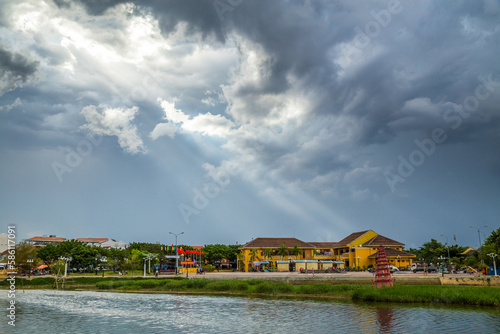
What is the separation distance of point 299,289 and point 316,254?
64962mm

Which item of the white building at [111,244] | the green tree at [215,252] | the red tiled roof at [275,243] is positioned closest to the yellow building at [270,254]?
the red tiled roof at [275,243]

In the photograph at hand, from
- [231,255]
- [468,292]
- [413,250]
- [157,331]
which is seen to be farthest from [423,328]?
[413,250]

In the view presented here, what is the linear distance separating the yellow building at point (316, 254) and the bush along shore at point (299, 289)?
120 ft

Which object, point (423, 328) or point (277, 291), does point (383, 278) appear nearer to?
point (277, 291)

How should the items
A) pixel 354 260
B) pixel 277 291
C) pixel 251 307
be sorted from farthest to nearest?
pixel 354 260 → pixel 277 291 → pixel 251 307

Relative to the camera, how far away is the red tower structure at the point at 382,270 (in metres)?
44.5

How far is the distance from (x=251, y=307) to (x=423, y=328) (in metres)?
17.1

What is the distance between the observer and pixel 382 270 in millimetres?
45719

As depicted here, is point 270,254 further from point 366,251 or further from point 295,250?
point 366,251

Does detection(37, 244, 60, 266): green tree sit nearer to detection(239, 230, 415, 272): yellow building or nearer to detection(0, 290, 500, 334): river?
detection(239, 230, 415, 272): yellow building

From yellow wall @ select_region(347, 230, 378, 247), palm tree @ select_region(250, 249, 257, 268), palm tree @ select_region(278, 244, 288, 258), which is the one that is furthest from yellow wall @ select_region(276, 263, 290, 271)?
yellow wall @ select_region(347, 230, 378, 247)

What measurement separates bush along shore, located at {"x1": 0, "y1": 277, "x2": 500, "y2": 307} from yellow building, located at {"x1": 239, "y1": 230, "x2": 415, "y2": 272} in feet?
120

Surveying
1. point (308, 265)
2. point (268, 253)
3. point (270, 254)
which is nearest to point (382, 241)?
point (308, 265)

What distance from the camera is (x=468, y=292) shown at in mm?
39875
